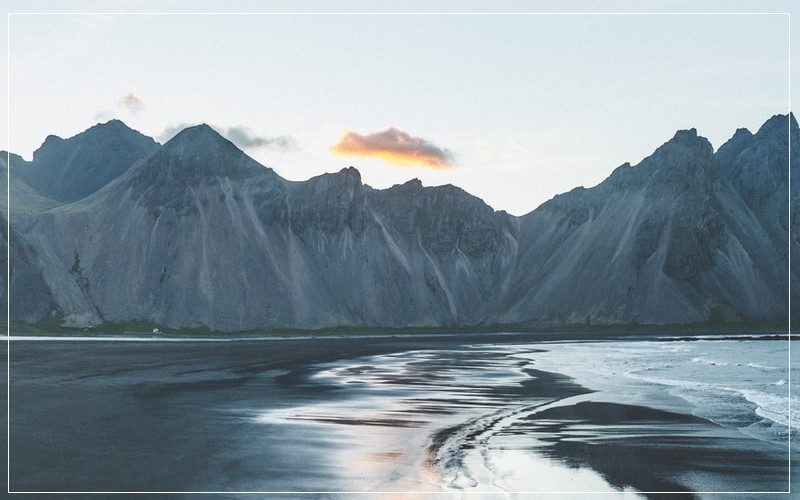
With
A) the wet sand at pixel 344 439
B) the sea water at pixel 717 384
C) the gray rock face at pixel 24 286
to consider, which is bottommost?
the sea water at pixel 717 384

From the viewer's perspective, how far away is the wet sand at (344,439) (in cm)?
1872

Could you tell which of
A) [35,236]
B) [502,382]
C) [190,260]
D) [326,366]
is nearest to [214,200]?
[190,260]

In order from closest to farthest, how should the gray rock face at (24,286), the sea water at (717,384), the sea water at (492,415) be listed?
the sea water at (492,415) < the sea water at (717,384) < the gray rock face at (24,286)

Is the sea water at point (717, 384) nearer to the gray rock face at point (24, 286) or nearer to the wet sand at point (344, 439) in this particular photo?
the wet sand at point (344, 439)

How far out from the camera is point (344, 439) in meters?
24.9

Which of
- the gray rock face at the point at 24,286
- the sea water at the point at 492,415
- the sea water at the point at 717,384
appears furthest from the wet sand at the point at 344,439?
the gray rock face at the point at 24,286

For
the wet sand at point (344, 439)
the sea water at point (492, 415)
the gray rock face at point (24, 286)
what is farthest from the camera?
the gray rock face at point (24, 286)

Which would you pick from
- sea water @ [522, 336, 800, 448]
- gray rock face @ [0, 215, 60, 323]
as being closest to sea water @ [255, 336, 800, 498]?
sea water @ [522, 336, 800, 448]

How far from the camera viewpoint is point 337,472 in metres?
19.6

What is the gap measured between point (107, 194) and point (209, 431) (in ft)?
598

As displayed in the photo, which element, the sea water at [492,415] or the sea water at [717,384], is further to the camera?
the sea water at [717,384]

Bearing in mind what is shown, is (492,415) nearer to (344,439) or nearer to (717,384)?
(344,439)

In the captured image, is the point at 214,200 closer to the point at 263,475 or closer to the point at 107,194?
the point at 107,194

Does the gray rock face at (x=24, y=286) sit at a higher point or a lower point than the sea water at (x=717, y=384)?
higher
